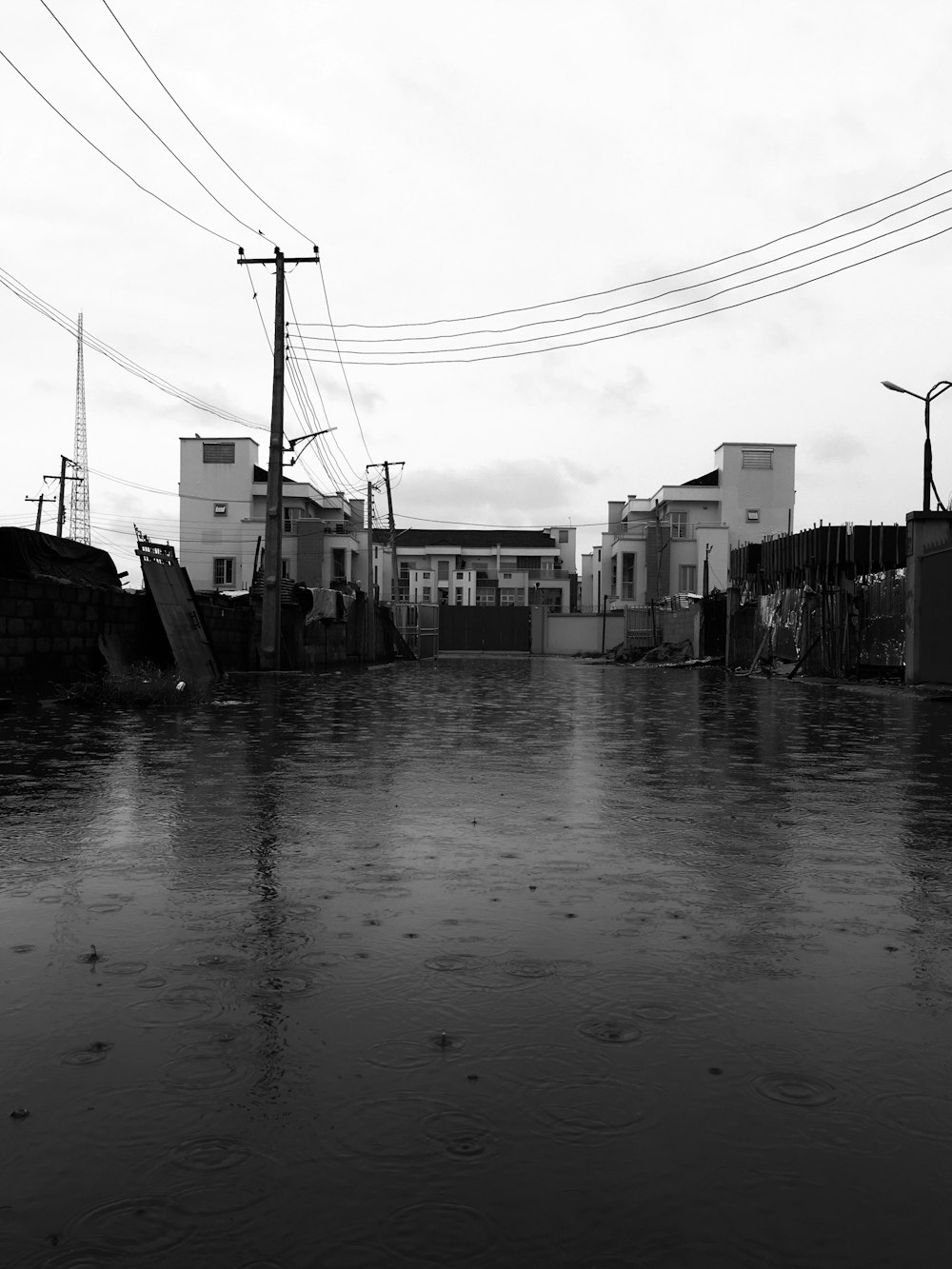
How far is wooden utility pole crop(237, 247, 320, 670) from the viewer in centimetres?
2578

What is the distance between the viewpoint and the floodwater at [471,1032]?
194 cm

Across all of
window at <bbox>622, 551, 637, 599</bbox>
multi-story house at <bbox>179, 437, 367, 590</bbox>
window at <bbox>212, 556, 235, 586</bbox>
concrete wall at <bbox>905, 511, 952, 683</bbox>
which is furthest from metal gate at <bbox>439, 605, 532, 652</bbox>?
concrete wall at <bbox>905, 511, 952, 683</bbox>

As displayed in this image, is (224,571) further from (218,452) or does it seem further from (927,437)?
(927,437)

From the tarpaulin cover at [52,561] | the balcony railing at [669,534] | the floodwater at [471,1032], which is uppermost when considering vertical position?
the balcony railing at [669,534]

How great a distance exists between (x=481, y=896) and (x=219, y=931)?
1.07 meters

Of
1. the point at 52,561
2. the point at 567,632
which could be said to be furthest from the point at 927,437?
the point at 567,632

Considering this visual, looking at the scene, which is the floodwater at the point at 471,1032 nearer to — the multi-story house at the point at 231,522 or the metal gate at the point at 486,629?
the metal gate at the point at 486,629

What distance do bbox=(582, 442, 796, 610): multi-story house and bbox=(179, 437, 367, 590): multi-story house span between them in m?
18.3

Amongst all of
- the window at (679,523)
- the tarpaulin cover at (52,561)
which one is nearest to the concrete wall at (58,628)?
the tarpaulin cover at (52,561)

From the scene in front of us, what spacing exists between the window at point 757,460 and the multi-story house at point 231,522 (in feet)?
84.0

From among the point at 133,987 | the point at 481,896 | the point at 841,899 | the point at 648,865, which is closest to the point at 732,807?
the point at 648,865

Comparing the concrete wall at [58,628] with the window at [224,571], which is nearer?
the concrete wall at [58,628]

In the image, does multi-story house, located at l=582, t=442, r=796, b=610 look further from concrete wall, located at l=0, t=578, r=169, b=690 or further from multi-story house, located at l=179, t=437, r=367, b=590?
concrete wall, located at l=0, t=578, r=169, b=690

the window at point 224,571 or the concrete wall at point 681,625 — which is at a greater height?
the window at point 224,571
